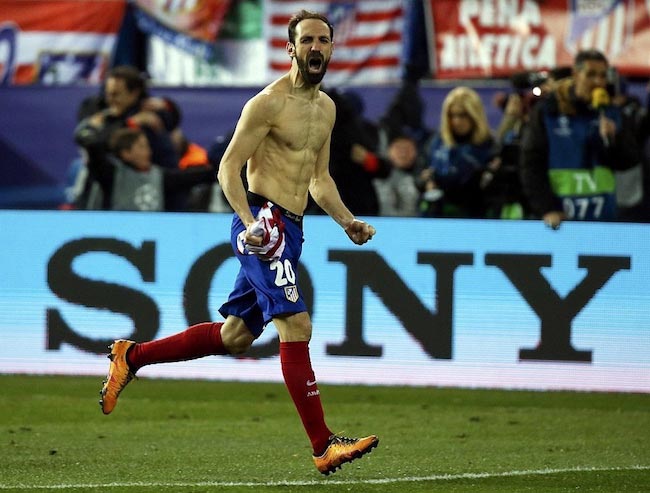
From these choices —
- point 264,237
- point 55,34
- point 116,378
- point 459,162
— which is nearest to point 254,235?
point 264,237

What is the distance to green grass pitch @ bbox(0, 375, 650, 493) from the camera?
23.7ft

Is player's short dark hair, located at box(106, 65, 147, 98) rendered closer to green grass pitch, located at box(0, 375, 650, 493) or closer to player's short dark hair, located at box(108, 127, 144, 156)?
player's short dark hair, located at box(108, 127, 144, 156)

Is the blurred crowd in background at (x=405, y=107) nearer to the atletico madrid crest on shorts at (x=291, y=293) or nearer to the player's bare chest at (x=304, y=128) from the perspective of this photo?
the player's bare chest at (x=304, y=128)

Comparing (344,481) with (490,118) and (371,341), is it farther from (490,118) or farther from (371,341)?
(490,118)

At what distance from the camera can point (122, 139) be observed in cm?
1209

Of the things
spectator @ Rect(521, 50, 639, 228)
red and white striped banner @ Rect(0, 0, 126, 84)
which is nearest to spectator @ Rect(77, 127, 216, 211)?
spectator @ Rect(521, 50, 639, 228)

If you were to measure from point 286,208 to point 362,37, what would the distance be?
340 inches

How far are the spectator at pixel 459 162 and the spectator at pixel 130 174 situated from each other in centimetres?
179

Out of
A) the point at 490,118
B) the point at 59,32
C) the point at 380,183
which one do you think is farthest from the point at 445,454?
the point at 59,32

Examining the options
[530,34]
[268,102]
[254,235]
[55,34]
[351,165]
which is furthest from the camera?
[55,34]

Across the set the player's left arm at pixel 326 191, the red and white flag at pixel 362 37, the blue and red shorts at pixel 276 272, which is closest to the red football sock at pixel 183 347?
the blue and red shorts at pixel 276 272

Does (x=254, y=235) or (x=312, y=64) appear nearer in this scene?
(x=254, y=235)

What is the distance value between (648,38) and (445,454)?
7.73m

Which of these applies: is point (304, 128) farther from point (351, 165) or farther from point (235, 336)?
point (351, 165)
